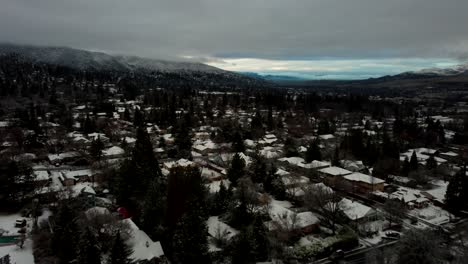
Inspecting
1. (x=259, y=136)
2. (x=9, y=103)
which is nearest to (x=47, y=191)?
(x=259, y=136)

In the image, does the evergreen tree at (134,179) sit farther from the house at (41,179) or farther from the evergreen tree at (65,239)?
the house at (41,179)

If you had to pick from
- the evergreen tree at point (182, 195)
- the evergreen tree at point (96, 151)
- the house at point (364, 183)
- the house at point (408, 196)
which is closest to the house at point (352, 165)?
the house at point (364, 183)

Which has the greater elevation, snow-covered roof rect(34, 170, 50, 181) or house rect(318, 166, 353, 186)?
house rect(318, 166, 353, 186)

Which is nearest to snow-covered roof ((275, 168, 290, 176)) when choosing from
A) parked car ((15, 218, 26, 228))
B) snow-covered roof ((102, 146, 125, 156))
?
snow-covered roof ((102, 146, 125, 156))

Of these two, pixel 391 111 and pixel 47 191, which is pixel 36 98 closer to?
pixel 47 191

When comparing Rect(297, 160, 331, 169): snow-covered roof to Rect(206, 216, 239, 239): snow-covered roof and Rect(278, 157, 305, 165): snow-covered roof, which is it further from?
Rect(206, 216, 239, 239): snow-covered roof

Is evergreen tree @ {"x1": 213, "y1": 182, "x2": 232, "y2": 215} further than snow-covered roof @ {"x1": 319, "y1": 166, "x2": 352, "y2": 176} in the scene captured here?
No

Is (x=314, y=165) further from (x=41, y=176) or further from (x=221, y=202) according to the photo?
(x=41, y=176)
